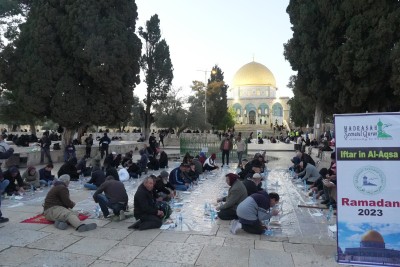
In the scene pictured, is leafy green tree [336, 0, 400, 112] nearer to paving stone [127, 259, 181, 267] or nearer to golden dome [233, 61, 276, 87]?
paving stone [127, 259, 181, 267]

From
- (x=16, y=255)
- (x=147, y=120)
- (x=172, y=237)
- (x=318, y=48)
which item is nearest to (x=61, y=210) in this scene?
(x=16, y=255)

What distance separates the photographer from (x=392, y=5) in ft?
51.8

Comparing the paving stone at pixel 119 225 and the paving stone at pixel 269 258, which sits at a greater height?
the paving stone at pixel 119 225

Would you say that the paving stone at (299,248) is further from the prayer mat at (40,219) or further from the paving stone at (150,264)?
the prayer mat at (40,219)

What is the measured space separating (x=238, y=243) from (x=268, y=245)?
455mm

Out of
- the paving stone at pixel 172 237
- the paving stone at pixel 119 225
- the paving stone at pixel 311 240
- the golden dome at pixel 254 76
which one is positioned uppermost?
the golden dome at pixel 254 76

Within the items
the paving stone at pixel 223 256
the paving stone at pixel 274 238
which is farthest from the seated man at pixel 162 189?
the paving stone at pixel 223 256

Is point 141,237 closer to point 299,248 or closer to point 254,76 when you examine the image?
point 299,248

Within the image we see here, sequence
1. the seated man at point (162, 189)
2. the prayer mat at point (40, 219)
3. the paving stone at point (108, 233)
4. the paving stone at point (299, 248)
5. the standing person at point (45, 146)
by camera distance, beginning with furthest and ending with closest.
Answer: the standing person at point (45, 146) < the seated man at point (162, 189) < the prayer mat at point (40, 219) < the paving stone at point (108, 233) < the paving stone at point (299, 248)

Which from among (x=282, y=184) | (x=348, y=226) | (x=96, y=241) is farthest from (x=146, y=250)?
(x=282, y=184)

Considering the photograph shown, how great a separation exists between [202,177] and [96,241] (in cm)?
745

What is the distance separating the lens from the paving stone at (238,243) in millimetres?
5504

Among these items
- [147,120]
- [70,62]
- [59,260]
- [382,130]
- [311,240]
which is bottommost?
[311,240]

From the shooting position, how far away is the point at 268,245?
18.1 ft
